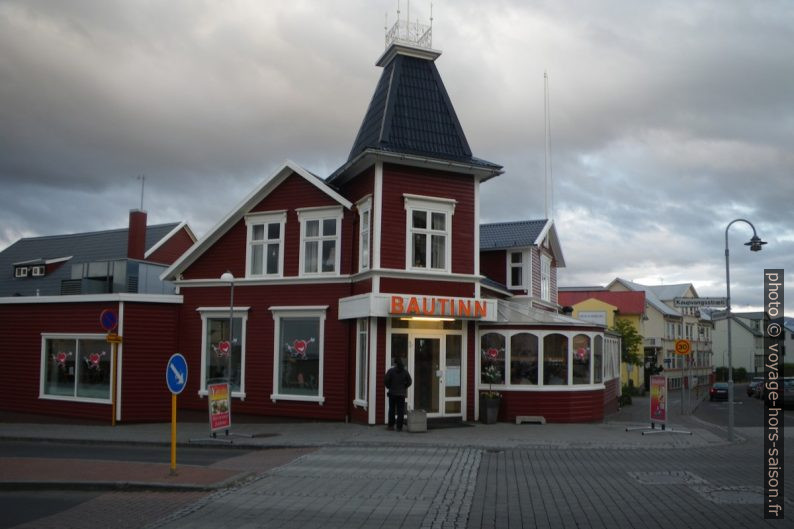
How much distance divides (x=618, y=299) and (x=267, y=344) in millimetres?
44346

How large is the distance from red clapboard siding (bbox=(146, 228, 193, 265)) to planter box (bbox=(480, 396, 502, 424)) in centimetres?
2748

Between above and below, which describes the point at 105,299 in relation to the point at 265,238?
below

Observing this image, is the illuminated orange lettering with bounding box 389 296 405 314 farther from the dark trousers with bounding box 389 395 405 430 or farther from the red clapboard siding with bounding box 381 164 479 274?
the dark trousers with bounding box 389 395 405 430

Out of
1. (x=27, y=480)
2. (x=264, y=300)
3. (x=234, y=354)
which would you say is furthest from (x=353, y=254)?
(x=27, y=480)

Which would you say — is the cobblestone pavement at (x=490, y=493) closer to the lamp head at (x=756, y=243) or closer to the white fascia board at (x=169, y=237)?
the lamp head at (x=756, y=243)

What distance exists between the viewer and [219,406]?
55.8ft

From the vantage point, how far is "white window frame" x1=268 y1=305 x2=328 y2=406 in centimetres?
2088

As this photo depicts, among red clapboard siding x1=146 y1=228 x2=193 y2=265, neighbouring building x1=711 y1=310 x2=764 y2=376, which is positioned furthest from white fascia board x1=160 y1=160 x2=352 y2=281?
neighbouring building x1=711 y1=310 x2=764 y2=376

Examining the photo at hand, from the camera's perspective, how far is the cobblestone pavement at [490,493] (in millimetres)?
9219

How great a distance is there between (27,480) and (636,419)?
2012 centimetres

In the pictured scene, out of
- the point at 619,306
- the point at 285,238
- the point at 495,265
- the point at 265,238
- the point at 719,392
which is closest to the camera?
the point at 285,238

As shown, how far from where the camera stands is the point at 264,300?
863 inches

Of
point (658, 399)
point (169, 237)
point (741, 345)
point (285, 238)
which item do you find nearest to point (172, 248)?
point (169, 237)

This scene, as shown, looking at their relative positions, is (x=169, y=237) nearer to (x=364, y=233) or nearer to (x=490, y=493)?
(x=364, y=233)
